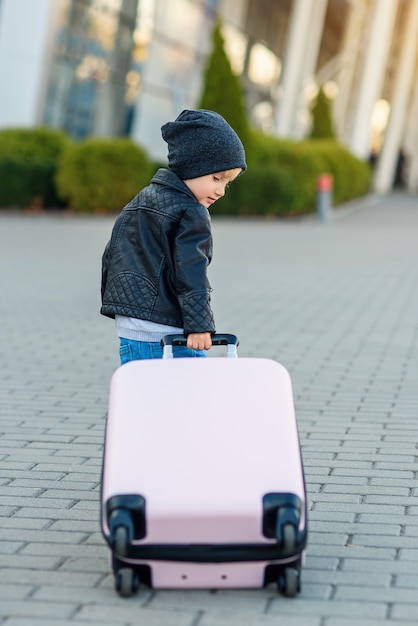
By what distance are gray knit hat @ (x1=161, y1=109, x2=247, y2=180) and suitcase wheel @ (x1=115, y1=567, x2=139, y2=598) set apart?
136 cm

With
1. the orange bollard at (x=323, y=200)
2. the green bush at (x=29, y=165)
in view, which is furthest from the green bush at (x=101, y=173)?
the orange bollard at (x=323, y=200)

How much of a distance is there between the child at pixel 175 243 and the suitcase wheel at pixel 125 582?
824 millimetres

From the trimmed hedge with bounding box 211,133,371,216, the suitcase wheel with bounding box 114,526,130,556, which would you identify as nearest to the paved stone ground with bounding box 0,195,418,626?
the suitcase wheel with bounding box 114,526,130,556

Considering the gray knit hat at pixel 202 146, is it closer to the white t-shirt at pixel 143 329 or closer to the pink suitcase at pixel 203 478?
the white t-shirt at pixel 143 329

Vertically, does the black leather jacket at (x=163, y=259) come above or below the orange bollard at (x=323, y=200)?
above

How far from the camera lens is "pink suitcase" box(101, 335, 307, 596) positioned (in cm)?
347

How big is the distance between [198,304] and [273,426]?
55 centimetres

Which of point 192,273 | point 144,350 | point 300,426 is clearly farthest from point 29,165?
point 192,273

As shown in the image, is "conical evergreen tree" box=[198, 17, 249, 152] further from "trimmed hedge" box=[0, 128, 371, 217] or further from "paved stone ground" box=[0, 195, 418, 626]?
"paved stone ground" box=[0, 195, 418, 626]

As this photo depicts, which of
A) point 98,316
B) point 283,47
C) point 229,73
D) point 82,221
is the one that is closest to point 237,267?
point 98,316

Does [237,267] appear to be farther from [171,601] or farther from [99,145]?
[171,601]

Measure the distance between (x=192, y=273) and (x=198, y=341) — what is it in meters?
0.23

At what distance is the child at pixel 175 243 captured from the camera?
3.99 m

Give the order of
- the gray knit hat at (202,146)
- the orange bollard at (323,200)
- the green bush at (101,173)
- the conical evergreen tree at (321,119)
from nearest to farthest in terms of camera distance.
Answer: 1. the gray knit hat at (202,146)
2. the green bush at (101,173)
3. the orange bollard at (323,200)
4. the conical evergreen tree at (321,119)
